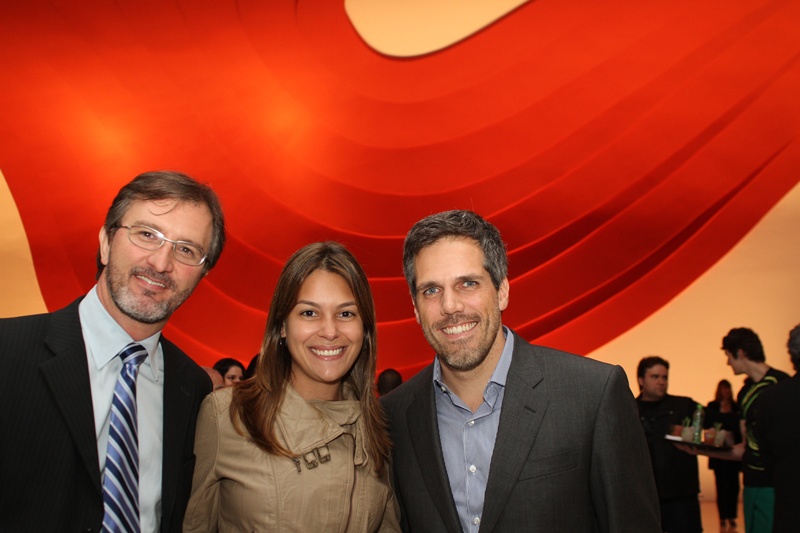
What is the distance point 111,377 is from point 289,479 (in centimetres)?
60

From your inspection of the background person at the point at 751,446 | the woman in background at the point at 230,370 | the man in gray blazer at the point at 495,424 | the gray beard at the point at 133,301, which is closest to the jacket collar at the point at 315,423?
the man in gray blazer at the point at 495,424

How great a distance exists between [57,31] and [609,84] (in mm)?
5493

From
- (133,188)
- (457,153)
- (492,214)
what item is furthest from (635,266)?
(133,188)

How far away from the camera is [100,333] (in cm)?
204

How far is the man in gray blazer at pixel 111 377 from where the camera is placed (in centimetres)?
179

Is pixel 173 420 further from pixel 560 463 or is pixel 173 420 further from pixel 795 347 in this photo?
pixel 795 347

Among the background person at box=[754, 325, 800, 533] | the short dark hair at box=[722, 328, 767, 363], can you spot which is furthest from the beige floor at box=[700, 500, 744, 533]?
the background person at box=[754, 325, 800, 533]

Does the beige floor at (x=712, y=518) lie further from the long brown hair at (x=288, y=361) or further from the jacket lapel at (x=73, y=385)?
the jacket lapel at (x=73, y=385)

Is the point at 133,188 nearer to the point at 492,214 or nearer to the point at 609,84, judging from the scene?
the point at 492,214

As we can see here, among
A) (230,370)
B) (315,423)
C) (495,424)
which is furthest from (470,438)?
(230,370)

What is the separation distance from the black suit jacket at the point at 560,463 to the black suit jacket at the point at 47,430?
0.95m

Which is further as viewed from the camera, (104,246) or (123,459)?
(104,246)

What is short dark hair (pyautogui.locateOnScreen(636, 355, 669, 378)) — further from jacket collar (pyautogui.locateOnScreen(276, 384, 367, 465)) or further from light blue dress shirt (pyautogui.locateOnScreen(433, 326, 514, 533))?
jacket collar (pyautogui.locateOnScreen(276, 384, 367, 465))

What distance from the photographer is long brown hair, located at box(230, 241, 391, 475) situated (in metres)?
2.28
